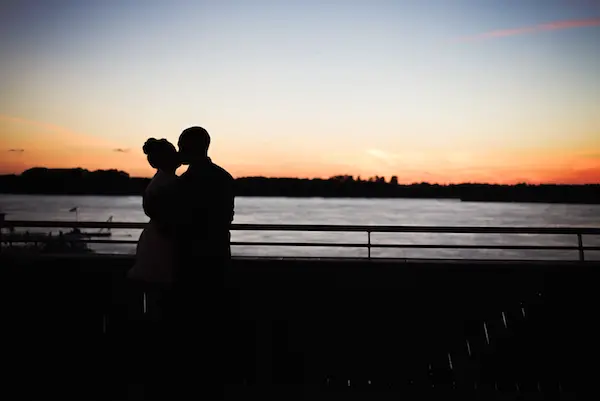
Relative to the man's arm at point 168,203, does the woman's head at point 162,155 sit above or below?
above

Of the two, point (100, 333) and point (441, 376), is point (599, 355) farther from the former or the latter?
point (100, 333)

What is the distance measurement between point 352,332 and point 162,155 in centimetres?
351

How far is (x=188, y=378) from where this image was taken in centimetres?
284

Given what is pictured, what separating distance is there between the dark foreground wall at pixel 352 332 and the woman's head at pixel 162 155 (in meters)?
0.73

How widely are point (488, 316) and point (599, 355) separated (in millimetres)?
1677

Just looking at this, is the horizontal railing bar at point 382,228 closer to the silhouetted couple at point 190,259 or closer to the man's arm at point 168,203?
the silhouetted couple at point 190,259

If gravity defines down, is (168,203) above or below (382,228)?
above

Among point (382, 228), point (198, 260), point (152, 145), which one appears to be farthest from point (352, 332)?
point (152, 145)

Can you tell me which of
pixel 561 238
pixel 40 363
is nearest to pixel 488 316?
pixel 40 363

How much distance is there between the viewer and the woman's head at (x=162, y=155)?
2.89 metres

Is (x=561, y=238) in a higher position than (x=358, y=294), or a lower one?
lower

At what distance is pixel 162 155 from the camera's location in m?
2.89

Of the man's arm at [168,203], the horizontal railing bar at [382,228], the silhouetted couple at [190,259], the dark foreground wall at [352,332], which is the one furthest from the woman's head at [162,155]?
the horizontal railing bar at [382,228]

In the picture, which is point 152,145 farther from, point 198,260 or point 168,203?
point 198,260
